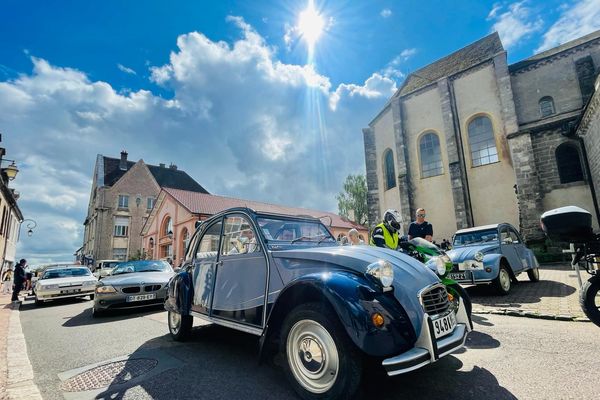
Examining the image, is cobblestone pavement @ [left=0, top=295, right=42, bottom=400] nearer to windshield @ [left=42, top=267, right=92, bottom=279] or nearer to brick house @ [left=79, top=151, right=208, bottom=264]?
windshield @ [left=42, top=267, right=92, bottom=279]

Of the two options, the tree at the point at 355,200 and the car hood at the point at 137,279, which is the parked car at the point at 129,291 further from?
the tree at the point at 355,200

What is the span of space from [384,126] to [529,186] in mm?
10591

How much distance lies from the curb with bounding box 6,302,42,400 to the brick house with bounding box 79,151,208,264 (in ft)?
105

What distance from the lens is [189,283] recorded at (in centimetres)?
443

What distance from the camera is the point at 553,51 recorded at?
18250mm

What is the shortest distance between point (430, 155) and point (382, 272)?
19857 millimetres

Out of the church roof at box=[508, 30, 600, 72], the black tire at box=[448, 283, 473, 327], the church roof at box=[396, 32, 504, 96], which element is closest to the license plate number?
the black tire at box=[448, 283, 473, 327]

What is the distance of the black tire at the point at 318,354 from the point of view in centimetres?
208

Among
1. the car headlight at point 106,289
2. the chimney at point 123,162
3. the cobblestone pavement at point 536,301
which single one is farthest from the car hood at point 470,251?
the chimney at point 123,162

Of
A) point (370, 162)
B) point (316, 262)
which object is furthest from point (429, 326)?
point (370, 162)

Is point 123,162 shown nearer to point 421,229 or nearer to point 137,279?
point 137,279

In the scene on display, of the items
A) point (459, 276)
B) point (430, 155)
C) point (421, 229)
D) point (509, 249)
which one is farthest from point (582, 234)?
point (430, 155)

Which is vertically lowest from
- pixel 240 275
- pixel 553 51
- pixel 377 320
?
pixel 377 320

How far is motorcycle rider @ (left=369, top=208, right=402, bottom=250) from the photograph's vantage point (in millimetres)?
5027
